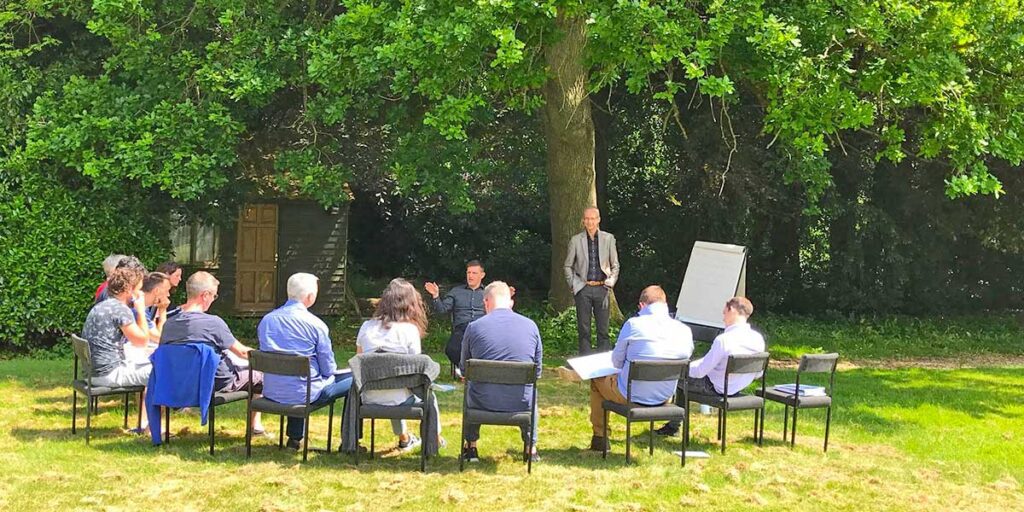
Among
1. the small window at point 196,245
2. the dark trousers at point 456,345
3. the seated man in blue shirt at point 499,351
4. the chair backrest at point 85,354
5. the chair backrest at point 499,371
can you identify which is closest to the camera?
the chair backrest at point 499,371

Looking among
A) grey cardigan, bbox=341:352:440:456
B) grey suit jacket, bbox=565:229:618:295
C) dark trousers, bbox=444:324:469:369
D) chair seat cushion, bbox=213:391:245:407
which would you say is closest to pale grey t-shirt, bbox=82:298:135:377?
chair seat cushion, bbox=213:391:245:407

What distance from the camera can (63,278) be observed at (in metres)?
12.4

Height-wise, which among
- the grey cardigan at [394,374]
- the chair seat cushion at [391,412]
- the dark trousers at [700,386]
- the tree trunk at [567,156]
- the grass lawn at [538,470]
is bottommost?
the grass lawn at [538,470]

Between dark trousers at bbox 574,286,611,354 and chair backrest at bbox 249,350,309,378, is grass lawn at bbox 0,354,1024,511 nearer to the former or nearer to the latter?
chair backrest at bbox 249,350,309,378

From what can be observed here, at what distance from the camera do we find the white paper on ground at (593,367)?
23.7ft

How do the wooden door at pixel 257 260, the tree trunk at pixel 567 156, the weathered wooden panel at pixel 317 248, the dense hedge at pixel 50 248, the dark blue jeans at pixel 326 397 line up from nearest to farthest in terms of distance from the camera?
the dark blue jeans at pixel 326 397
the dense hedge at pixel 50 248
the tree trunk at pixel 567 156
the wooden door at pixel 257 260
the weathered wooden panel at pixel 317 248

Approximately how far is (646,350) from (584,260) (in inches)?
156

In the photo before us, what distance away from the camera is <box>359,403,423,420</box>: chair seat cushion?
6.75 metres

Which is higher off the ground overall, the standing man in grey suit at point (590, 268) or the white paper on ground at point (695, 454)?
the standing man in grey suit at point (590, 268)

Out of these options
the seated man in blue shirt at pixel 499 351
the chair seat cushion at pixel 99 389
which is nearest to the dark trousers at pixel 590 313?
the seated man in blue shirt at pixel 499 351

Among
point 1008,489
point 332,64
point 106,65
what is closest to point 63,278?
point 106,65

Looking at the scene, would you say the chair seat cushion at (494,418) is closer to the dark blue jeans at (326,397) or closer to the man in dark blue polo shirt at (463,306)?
the dark blue jeans at (326,397)

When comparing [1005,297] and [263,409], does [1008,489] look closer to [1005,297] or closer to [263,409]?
[263,409]

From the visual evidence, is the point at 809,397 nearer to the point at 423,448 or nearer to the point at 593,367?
the point at 593,367
